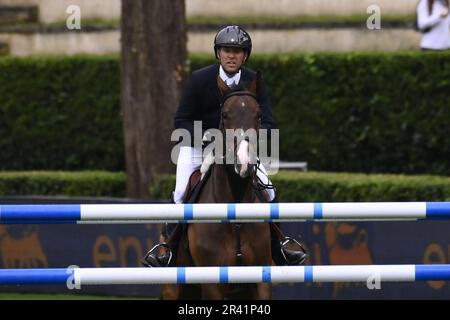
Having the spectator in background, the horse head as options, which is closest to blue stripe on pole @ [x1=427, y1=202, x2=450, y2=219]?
the horse head

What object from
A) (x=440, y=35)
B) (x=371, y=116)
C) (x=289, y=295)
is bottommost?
(x=289, y=295)

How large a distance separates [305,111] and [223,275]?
1103 centimetres

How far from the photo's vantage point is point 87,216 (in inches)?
295

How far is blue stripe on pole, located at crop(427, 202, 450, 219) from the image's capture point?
754 centimetres

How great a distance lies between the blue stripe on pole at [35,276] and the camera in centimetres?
743

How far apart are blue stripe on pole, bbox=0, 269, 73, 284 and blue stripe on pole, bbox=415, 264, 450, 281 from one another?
203 centimetres

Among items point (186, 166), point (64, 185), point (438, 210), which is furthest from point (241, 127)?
point (64, 185)

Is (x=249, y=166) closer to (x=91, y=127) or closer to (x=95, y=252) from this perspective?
(x=95, y=252)

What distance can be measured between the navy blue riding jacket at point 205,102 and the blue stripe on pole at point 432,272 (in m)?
2.08

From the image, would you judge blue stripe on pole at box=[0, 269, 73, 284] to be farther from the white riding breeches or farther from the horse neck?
the white riding breeches

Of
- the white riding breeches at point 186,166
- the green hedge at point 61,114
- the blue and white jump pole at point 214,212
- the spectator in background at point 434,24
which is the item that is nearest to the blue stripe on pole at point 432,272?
the blue and white jump pole at point 214,212

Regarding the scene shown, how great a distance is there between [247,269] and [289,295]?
5023mm
